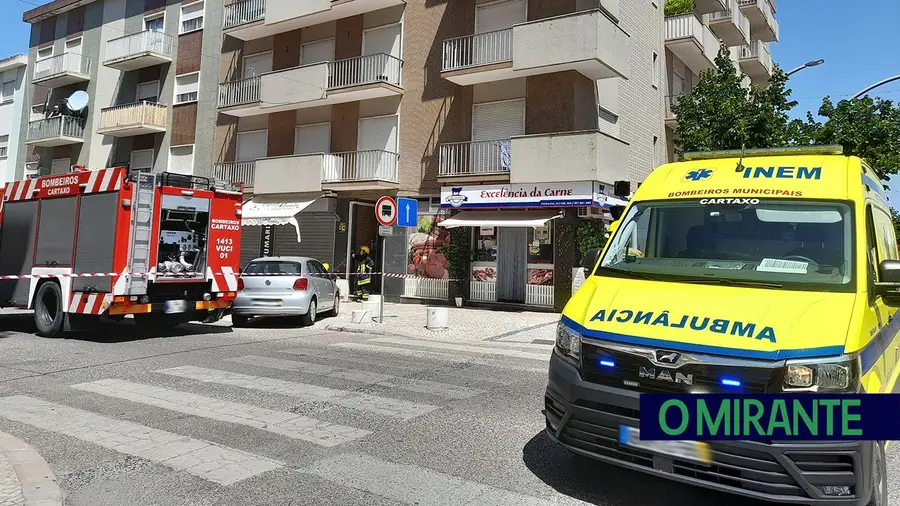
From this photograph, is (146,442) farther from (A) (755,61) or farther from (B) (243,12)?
(A) (755,61)

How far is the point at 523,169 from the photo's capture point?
17406mm

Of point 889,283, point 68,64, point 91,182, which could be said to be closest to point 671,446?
point 889,283

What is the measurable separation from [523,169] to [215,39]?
51.8 ft

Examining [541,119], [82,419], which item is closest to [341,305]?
[541,119]

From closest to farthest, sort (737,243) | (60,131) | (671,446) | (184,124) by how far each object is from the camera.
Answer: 1. (671,446)
2. (737,243)
3. (184,124)
4. (60,131)

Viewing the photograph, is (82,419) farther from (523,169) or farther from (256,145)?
(256,145)

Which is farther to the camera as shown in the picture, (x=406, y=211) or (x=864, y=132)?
(x=864, y=132)

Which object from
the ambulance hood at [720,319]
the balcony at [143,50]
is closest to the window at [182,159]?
the balcony at [143,50]

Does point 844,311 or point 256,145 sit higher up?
point 256,145

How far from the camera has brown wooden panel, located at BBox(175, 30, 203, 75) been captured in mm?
26078

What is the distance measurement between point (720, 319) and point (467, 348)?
746 centimetres

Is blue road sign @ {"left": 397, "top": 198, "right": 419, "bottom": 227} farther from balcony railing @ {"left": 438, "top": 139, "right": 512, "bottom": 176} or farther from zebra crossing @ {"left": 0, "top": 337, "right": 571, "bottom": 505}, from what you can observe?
zebra crossing @ {"left": 0, "top": 337, "right": 571, "bottom": 505}

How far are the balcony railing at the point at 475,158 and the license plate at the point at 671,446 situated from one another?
1481 centimetres

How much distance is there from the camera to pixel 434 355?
31.5 feet
